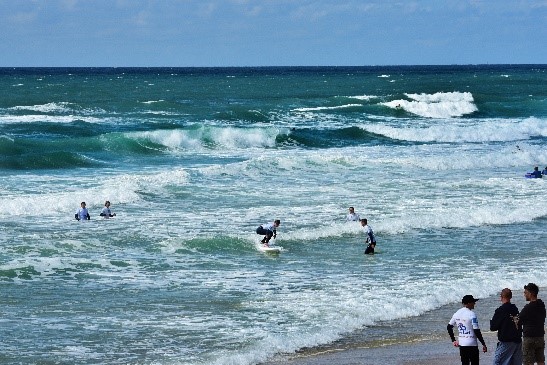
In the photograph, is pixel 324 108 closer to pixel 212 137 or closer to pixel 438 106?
pixel 438 106

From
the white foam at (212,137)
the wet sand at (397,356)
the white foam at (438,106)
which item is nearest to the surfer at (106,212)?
the wet sand at (397,356)

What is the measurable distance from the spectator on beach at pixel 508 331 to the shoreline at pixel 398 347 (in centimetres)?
213

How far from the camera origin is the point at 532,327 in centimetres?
1234

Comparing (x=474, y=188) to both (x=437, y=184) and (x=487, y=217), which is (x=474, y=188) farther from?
(x=487, y=217)

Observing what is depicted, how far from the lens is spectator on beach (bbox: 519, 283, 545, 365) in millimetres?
12172

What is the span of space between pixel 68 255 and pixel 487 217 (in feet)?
39.5

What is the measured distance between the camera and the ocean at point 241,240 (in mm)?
16516

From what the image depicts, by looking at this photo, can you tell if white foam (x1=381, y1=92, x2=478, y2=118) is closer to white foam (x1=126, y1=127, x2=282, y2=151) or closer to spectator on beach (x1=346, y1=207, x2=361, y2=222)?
white foam (x1=126, y1=127, x2=282, y2=151)

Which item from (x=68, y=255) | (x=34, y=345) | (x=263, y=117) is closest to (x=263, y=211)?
(x=68, y=255)

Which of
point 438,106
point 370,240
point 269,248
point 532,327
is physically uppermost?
point 532,327

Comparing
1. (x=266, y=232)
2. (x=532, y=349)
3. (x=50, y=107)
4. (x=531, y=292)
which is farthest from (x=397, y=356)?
(x=50, y=107)

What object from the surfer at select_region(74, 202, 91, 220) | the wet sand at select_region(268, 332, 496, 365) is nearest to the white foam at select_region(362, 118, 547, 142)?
the surfer at select_region(74, 202, 91, 220)

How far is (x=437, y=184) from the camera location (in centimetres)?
3522

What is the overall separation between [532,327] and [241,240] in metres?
12.8
